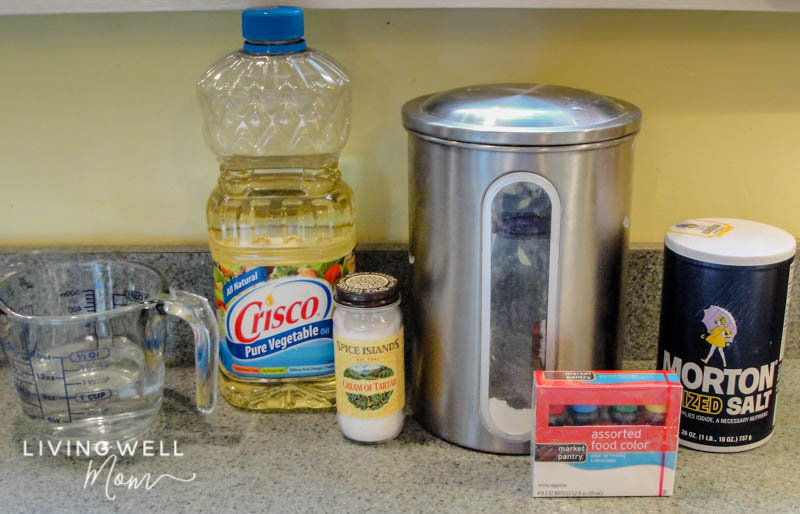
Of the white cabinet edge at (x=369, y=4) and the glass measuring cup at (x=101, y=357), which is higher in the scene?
the white cabinet edge at (x=369, y=4)

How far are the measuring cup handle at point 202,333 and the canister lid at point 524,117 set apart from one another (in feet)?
0.85

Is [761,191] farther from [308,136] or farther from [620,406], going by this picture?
[308,136]

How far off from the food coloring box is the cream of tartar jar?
14 cm

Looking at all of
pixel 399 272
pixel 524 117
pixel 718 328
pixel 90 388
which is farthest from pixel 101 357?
pixel 718 328

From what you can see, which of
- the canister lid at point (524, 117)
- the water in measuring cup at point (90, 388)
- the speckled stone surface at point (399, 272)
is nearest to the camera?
the canister lid at point (524, 117)

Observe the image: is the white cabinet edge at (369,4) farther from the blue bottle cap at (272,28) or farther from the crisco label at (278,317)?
the crisco label at (278,317)

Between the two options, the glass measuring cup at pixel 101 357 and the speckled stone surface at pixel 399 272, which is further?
the speckled stone surface at pixel 399 272

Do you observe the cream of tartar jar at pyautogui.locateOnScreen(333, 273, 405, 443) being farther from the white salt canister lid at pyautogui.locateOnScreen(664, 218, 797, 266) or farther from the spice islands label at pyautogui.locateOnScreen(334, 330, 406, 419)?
the white salt canister lid at pyautogui.locateOnScreen(664, 218, 797, 266)

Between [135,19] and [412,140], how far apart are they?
0.33m

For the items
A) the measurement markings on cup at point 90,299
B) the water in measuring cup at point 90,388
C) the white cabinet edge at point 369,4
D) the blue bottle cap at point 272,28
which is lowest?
the water in measuring cup at point 90,388

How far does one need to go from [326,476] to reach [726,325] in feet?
1.26

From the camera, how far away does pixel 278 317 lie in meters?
0.91

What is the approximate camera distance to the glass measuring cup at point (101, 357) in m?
0.85

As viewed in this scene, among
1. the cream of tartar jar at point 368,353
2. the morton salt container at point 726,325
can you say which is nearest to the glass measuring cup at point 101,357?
the cream of tartar jar at point 368,353
